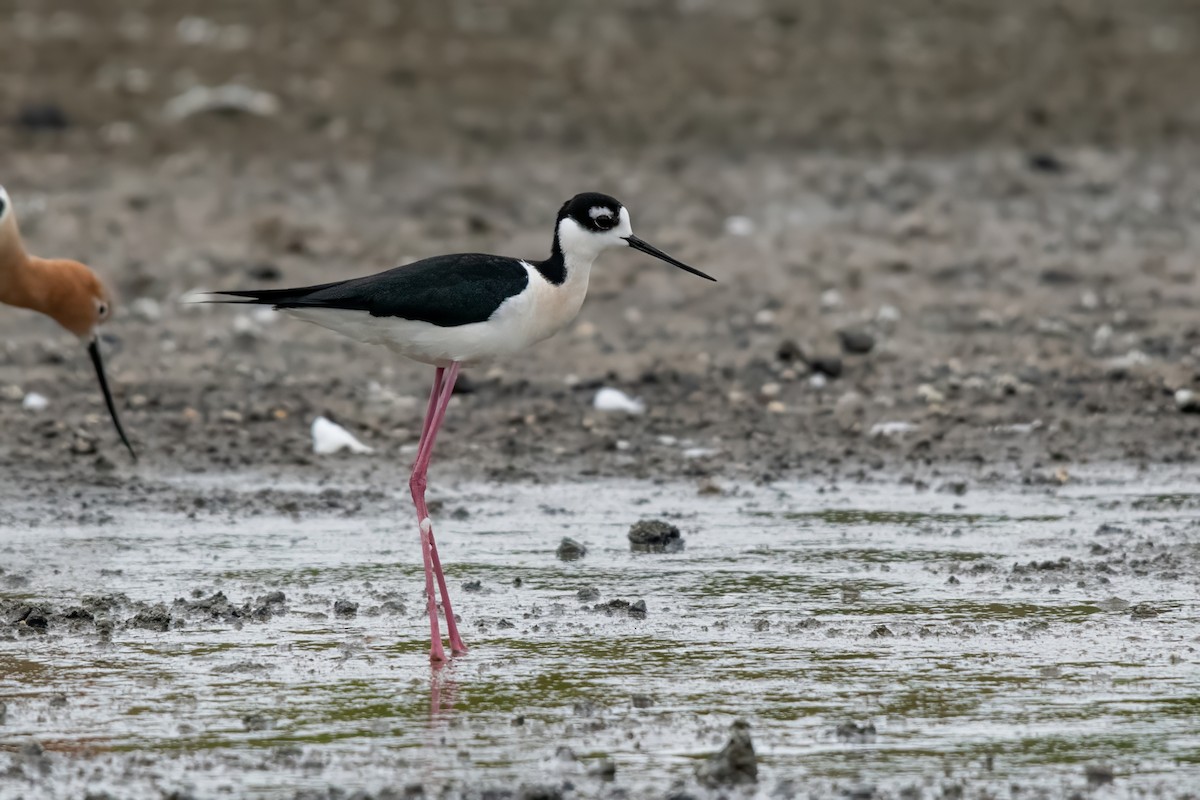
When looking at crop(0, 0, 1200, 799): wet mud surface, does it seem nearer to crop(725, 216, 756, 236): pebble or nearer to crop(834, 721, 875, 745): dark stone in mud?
crop(834, 721, 875, 745): dark stone in mud

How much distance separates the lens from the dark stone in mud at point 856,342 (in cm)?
1025

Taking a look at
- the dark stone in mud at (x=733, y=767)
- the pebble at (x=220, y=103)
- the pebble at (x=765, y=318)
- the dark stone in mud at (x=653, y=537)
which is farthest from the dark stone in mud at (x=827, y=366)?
the pebble at (x=220, y=103)

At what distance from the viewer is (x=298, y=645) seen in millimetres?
5922

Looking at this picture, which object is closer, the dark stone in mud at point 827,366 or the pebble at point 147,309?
the dark stone in mud at point 827,366

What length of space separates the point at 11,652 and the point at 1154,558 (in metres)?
3.81

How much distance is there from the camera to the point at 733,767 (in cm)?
458

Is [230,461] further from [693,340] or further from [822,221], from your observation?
[822,221]

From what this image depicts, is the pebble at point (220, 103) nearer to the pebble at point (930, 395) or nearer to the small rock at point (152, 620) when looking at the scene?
the pebble at point (930, 395)

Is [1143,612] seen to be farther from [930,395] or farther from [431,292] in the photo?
[930,395]

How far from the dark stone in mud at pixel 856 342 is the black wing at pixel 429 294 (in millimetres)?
4094

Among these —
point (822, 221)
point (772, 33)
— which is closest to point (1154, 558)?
point (822, 221)

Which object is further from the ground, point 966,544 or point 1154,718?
point 966,544

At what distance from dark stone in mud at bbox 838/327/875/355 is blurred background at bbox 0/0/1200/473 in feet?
0.12

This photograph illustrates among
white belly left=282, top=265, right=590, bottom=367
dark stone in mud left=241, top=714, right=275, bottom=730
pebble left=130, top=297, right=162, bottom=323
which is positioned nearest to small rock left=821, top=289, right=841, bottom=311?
pebble left=130, top=297, right=162, bottom=323
